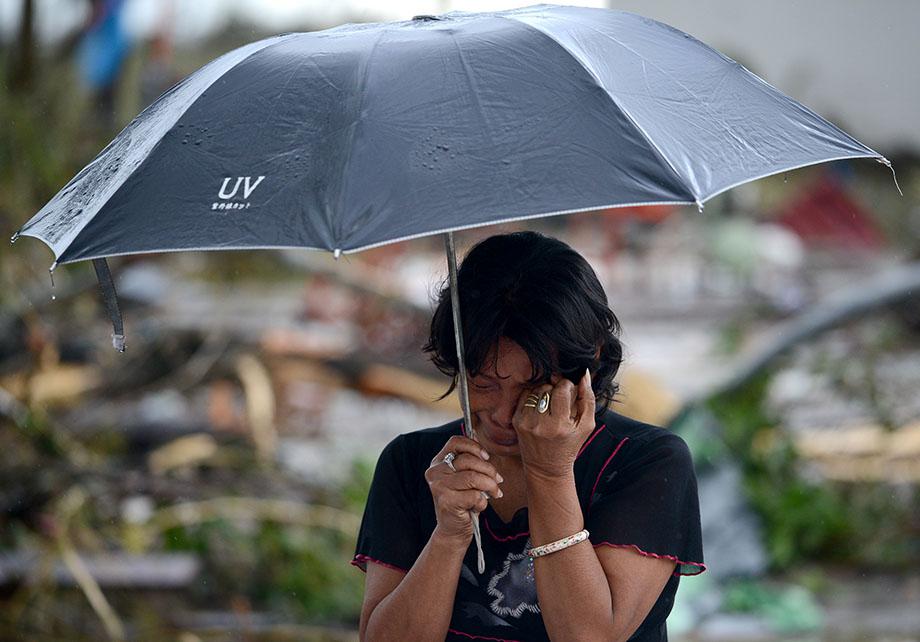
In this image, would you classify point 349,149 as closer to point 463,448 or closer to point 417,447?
point 463,448

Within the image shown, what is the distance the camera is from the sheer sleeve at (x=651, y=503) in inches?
69.7

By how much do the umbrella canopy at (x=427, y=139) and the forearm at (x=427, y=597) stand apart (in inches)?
19.6

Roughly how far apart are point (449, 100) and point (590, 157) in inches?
8.3

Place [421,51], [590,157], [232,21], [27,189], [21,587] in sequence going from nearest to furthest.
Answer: [590,157], [421,51], [21,587], [27,189], [232,21]

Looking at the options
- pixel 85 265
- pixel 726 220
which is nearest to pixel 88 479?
pixel 85 265

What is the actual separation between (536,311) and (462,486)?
28cm

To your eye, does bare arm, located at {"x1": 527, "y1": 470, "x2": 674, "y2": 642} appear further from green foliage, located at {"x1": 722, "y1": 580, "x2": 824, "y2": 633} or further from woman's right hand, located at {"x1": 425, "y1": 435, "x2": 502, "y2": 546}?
green foliage, located at {"x1": 722, "y1": 580, "x2": 824, "y2": 633}

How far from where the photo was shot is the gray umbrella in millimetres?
1559

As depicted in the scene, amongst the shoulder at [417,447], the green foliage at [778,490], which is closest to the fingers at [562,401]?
the shoulder at [417,447]

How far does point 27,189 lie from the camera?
5.31 metres

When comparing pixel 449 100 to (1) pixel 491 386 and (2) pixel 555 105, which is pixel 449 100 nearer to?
(2) pixel 555 105

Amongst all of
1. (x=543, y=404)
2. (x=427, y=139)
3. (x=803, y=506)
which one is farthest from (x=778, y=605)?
(x=427, y=139)

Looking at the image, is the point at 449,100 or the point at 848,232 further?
the point at 848,232

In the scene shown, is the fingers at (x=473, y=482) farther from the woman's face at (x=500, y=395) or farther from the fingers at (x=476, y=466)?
the woman's face at (x=500, y=395)
